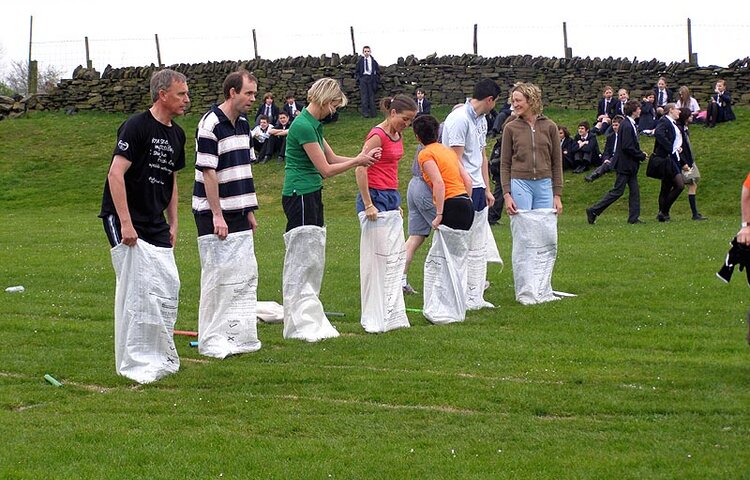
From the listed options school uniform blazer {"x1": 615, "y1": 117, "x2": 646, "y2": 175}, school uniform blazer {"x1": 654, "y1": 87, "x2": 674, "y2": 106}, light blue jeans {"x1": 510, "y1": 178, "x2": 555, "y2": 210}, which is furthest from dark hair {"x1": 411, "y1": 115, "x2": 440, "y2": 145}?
school uniform blazer {"x1": 654, "y1": 87, "x2": 674, "y2": 106}

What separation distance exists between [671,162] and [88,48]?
93.8 ft

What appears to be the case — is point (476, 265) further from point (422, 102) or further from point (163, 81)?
point (422, 102)

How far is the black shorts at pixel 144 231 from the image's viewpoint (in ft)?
27.0

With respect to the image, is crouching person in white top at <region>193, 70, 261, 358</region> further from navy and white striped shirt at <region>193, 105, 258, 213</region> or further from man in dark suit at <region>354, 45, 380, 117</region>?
man in dark suit at <region>354, 45, 380, 117</region>

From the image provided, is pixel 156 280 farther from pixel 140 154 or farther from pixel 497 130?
pixel 497 130

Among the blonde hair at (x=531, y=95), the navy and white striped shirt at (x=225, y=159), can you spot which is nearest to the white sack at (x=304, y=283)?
the navy and white striped shirt at (x=225, y=159)

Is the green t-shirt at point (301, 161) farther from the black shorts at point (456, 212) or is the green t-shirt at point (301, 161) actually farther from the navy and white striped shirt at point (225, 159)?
the black shorts at point (456, 212)

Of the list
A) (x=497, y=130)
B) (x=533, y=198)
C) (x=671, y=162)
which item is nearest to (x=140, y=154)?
(x=533, y=198)

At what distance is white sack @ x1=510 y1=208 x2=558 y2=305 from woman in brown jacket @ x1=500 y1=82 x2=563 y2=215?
11 cm

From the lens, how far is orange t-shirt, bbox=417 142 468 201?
1037 centimetres

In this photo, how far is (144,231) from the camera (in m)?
8.27

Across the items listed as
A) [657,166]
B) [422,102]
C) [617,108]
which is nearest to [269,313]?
[657,166]

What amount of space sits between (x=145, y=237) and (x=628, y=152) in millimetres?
13148

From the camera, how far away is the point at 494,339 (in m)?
9.41
